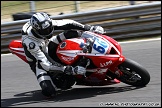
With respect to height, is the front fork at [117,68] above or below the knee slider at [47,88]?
above

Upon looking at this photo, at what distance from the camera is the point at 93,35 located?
5891 millimetres

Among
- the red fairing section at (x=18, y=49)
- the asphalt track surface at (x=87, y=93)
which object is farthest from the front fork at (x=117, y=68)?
the red fairing section at (x=18, y=49)

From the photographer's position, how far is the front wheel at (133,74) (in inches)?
224

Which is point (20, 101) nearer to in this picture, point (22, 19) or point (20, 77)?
point (20, 77)

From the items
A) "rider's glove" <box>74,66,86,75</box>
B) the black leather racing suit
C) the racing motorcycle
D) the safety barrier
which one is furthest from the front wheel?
the safety barrier

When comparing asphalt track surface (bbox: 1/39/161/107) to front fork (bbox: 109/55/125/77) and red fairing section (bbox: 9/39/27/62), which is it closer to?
front fork (bbox: 109/55/125/77)

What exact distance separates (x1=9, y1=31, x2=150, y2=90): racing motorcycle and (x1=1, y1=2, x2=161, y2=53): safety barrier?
3.71m

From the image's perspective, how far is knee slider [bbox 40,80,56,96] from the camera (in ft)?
19.3

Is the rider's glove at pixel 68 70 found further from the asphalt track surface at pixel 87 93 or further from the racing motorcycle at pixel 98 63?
the asphalt track surface at pixel 87 93

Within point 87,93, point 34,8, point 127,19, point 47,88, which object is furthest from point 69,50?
point 34,8

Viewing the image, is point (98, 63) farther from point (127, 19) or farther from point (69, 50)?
point (127, 19)

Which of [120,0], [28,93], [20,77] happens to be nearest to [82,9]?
[120,0]

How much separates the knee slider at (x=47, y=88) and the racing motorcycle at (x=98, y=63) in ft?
0.71

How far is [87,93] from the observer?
20.0 ft
